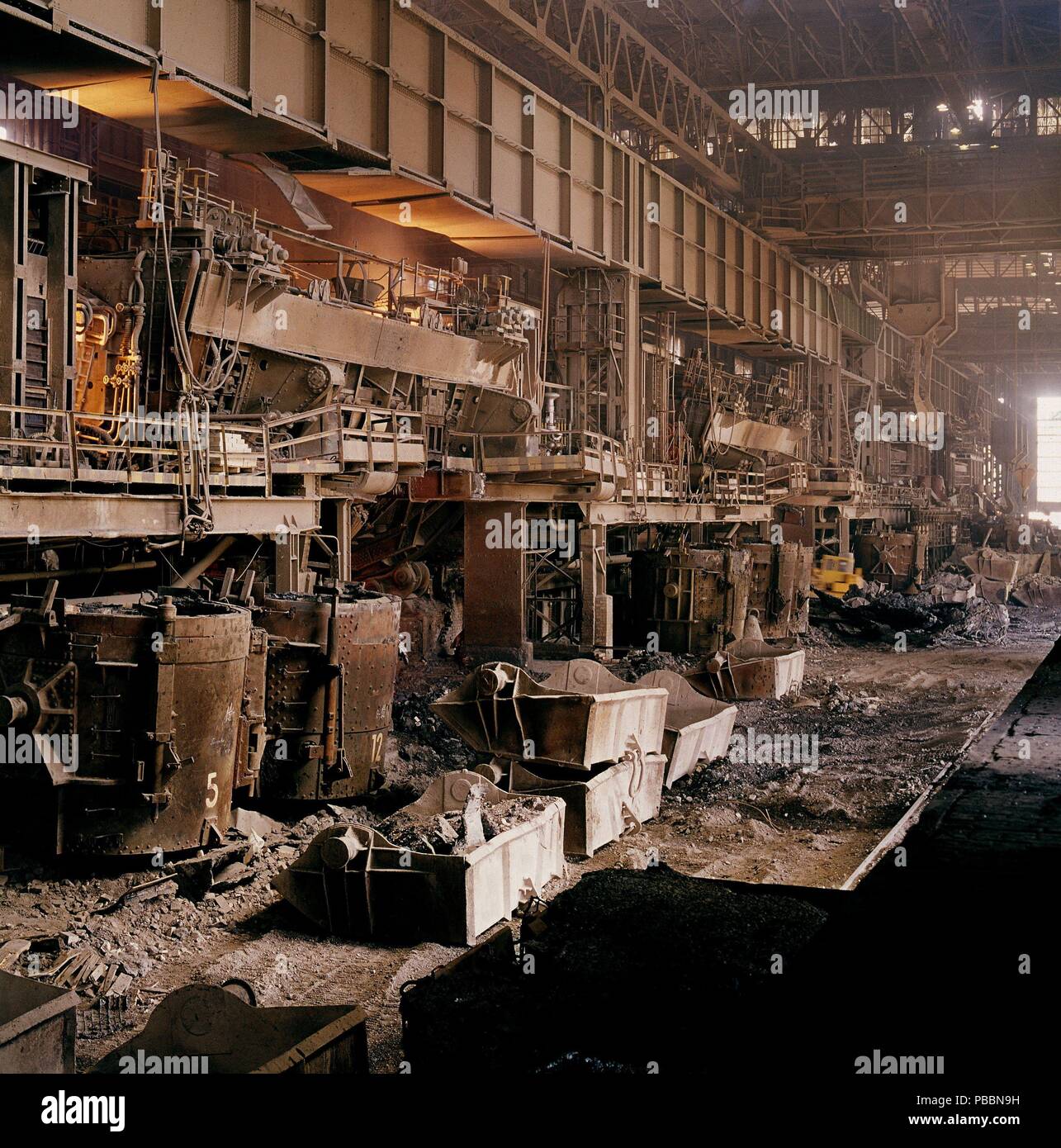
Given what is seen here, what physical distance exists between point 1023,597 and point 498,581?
24881mm

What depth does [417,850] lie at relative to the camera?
9078 millimetres

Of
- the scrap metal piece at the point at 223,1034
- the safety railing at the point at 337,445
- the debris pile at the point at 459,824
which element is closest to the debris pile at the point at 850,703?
the safety railing at the point at 337,445

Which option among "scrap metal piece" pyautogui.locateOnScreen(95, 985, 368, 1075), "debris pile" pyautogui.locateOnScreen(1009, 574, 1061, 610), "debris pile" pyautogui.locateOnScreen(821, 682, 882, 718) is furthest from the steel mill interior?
"debris pile" pyautogui.locateOnScreen(1009, 574, 1061, 610)

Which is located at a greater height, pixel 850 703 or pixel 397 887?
pixel 397 887

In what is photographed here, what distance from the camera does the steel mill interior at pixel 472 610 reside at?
5625 mm

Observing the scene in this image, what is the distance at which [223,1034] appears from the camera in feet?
19.2

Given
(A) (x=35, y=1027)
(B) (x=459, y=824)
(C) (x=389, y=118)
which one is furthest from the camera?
(C) (x=389, y=118)

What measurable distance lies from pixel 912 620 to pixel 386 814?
2265 cm

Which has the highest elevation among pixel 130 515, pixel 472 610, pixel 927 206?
pixel 927 206

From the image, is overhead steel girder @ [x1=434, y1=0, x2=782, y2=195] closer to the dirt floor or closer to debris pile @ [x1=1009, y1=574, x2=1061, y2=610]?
the dirt floor

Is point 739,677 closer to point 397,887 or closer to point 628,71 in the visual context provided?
point 397,887

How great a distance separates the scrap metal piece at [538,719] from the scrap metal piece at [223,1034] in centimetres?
603

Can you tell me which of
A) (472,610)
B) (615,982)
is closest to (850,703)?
(472,610)

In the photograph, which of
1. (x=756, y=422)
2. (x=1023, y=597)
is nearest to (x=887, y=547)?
(x=1023, y=597)
